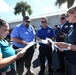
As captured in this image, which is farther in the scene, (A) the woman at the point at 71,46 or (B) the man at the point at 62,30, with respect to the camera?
(B) the man at the point at 62,30

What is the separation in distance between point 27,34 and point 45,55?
1087 mm

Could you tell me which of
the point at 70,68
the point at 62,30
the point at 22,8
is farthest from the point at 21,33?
the point at 22,8

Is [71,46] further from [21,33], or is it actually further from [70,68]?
[21,33]

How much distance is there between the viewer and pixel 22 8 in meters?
54.7

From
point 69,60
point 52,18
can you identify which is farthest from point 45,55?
point 52,18

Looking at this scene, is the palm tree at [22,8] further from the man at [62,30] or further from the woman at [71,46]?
the woman at [71,46]

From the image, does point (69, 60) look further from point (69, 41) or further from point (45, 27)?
point (45, 27)

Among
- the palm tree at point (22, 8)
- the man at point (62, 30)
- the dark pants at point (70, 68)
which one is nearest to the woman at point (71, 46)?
the dark pants at point (70, 68)

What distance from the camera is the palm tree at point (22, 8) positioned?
174 feet

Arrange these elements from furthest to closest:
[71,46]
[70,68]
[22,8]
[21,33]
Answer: [22,8] < [21,33] < [70,68] < [71,46]

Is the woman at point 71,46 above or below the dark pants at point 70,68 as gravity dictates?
above

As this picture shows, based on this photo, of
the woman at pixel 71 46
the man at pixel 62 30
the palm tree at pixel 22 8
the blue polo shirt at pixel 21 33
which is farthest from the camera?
the palm tree at pixel 22 8

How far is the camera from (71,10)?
2.93 m

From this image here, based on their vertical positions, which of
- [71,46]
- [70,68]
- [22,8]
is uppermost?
[22,8]
